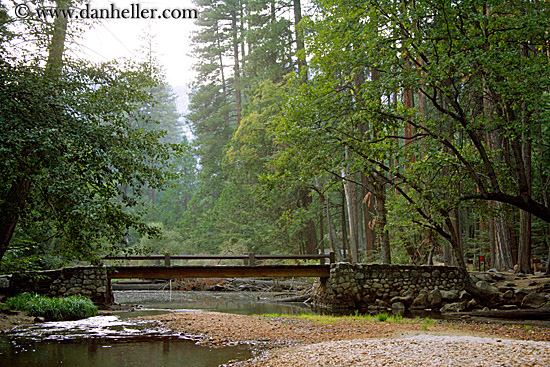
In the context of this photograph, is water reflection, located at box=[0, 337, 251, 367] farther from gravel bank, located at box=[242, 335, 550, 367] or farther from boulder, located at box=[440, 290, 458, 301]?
boulder, located at box=[440, 290, 458, 301]

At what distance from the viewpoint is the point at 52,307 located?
1132cm

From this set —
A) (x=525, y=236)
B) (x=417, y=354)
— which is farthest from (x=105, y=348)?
(x=525, y=236)

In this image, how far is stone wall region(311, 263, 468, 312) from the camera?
1547 centimetres

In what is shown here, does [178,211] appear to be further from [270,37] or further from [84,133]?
[84,133]

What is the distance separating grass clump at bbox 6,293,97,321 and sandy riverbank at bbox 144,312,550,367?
2714 millimetres

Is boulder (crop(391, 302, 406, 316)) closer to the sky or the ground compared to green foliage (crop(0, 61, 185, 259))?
closer to the ground

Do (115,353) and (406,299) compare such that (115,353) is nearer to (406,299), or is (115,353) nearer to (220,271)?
(220,271)

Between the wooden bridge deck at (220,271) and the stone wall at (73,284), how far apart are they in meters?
0.68

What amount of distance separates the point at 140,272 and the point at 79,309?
353 cm

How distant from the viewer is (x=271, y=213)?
981 inches

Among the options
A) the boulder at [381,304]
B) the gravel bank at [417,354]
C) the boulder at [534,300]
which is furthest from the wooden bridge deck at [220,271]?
the gravel bank at [417,354]

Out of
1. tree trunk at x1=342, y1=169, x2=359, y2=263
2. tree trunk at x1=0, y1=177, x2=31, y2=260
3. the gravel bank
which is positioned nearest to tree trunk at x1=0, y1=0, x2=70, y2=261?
tree trunk at x1=0, y1=177, x2=31, y2=260

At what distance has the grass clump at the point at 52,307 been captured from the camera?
36.5 feet

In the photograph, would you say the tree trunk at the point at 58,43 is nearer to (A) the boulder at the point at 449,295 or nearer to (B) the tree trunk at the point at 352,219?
(B) the tree trunk at the point at 352,219
